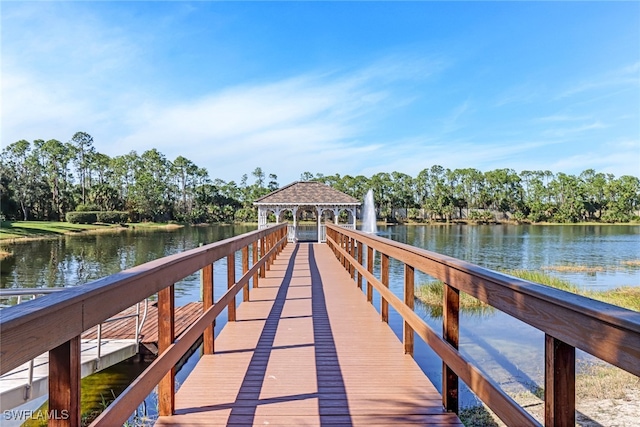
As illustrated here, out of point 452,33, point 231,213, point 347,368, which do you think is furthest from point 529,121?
point 347,368

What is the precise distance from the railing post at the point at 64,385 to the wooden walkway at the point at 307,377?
1.15 m

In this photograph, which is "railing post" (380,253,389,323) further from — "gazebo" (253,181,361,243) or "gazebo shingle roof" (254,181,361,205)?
"gazebo shingle roof" (254,181,361,205)

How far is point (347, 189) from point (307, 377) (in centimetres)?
6297

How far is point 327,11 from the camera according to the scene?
43.5ft

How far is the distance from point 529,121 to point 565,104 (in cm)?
1498

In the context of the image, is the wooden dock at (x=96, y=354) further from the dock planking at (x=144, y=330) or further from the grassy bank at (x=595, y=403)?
the grassy bank at (x=595, y=403)

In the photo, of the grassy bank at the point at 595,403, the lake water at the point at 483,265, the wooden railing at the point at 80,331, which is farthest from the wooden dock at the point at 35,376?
the grassy bank at the point at 595,403

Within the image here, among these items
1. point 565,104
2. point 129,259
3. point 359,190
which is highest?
point 565,104

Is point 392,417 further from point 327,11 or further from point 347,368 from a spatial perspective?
point 327,11

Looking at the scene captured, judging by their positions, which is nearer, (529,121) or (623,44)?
(623,44)

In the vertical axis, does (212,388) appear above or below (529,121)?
below

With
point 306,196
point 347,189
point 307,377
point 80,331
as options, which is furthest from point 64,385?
point 347,189

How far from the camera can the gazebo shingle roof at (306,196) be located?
20.7 m

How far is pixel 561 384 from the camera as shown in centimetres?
123
